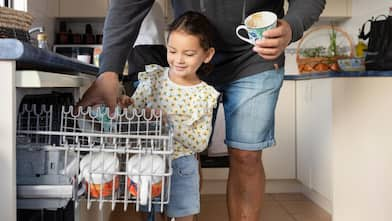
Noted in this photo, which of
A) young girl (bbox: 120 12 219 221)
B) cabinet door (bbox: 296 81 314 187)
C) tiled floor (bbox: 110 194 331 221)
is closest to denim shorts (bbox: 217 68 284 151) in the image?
young girl (bbox: 120 12 219 221)

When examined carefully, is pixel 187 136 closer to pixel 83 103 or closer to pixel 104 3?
pixel 83 103

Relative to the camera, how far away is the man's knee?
56.2 inches

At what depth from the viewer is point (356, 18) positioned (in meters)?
3.41

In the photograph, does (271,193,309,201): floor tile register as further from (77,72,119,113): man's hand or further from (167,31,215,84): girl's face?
(77,72,119,113): man's hand

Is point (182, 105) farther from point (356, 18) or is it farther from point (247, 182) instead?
point (356, 18)

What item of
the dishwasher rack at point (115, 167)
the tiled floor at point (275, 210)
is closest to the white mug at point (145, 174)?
the dishwasher rack at point (115, 167)

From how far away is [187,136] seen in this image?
4.07 ft

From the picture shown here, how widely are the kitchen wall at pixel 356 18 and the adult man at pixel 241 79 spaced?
1663mm

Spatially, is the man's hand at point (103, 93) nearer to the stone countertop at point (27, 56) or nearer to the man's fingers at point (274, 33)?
the stone countertop at point (27, 56)

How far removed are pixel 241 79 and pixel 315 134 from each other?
1.48m

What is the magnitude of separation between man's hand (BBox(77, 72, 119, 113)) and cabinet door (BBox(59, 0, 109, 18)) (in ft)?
7.62

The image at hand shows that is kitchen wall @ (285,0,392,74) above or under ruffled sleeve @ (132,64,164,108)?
above

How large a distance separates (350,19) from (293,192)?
1353 millimetres

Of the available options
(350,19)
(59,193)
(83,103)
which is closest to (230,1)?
(83,103)
